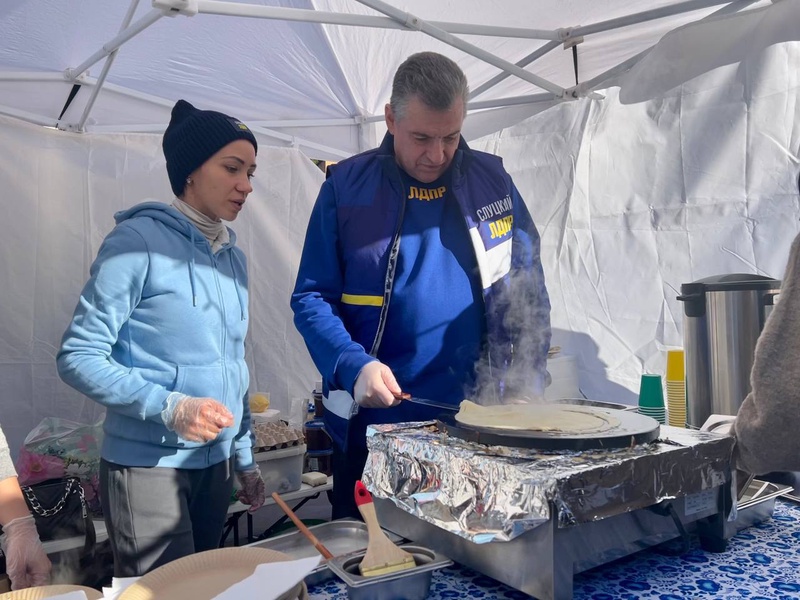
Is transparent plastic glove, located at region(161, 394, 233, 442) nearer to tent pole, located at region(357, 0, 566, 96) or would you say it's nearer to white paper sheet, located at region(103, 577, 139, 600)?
white paper sheet, located at region(103, 577, 139, 600)

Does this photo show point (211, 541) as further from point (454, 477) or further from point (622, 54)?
point (622, 54)

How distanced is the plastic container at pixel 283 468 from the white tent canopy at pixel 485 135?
49.0 inches

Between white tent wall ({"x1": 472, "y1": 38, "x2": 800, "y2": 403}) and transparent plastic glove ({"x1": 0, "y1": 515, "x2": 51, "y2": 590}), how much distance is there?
3.05 meters

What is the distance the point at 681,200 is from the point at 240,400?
2.65 metres

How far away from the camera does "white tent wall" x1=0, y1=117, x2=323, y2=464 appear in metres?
4.07

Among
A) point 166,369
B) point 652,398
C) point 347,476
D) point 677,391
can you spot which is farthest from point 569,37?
point 166,369

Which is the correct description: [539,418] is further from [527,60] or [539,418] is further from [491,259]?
[527,60]

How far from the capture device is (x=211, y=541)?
84.0 inches

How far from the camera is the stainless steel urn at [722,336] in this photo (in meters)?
2.24

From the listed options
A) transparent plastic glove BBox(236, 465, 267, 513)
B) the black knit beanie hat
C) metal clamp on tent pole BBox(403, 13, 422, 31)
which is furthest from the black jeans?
metal clamp on tent pole BBox(403, 13, 422, 31)

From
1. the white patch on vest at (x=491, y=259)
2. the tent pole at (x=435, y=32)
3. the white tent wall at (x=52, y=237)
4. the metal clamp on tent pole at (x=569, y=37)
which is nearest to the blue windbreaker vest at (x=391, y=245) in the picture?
the white patch on vest at (x=491, y=259)

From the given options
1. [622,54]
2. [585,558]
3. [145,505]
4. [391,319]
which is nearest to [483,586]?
[585,558]

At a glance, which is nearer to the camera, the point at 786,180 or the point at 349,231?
the point at 349,231

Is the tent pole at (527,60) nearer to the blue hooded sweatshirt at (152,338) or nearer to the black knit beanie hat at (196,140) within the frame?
the black knit beanie hat at (196,140)
